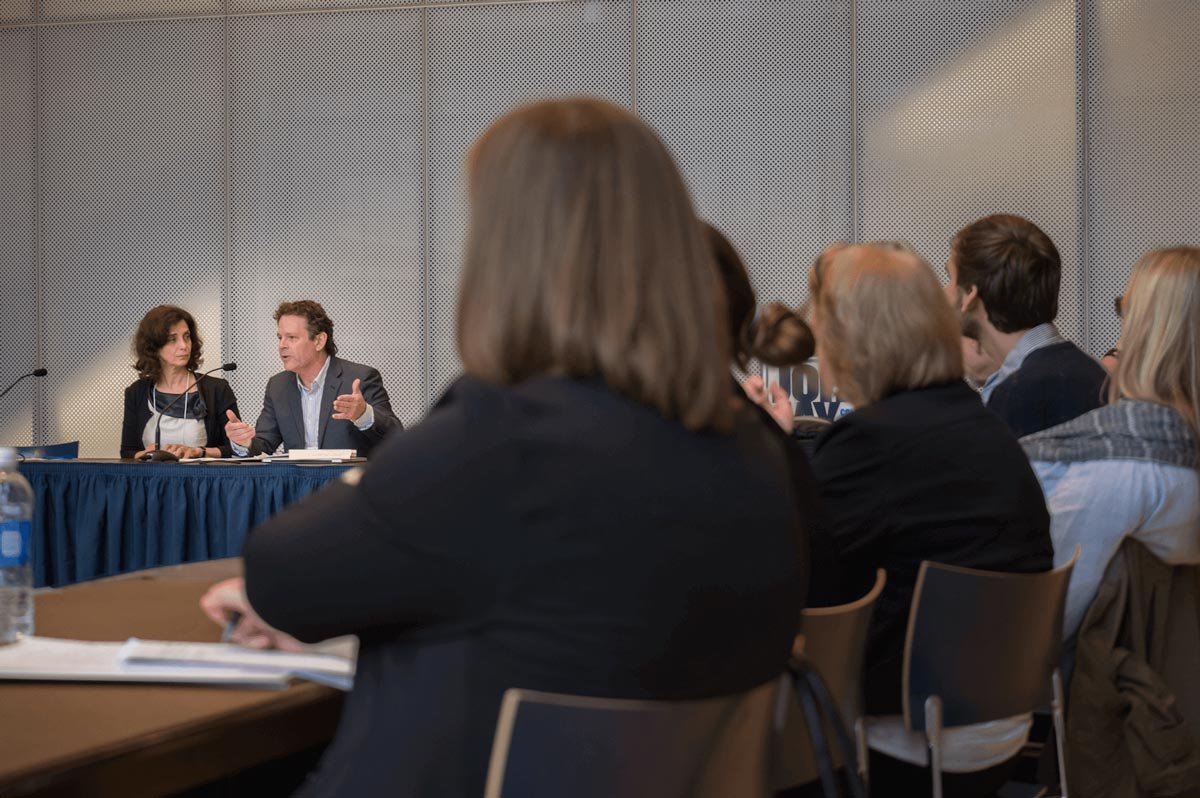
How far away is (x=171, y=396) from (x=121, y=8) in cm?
302

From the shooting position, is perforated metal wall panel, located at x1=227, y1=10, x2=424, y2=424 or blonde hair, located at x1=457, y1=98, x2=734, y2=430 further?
perforated metal wall panel, located at x1=227, y1=10, x2=424, y2=424

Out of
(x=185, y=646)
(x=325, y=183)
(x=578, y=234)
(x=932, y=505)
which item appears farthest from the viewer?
(x=325, y=183)

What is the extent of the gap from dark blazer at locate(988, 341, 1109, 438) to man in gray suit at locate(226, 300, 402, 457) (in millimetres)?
3160

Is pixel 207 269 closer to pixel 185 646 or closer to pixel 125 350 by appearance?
pixel 125 350

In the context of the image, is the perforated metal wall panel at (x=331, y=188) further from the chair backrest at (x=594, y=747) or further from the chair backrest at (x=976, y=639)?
the chair backrest at (x=594, y=747)

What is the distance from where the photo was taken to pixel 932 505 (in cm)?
211

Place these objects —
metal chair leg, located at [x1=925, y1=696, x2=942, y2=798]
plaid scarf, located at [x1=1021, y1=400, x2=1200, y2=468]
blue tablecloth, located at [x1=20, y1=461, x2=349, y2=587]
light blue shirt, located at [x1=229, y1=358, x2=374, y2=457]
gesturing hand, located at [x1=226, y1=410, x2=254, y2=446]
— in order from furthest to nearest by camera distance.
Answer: light blue shirt, located at [x1=229, y1=358, x2=374, y2=457]
gesturing hand, located at [x1=226, y1=410, x2=254, y2=446]
blue tablecloth, located at [x1=20, y1=461, x2=349, y2=587]
plaid scarf, located at [x1=1021, y1=400, x2=1200, y2=468]
metal chair leg, located at [x1=925, y1=696, x2=942, y2=798]

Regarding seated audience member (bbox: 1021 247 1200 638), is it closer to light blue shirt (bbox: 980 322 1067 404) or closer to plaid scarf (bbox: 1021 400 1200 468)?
plaid scarf (bbox: 1021 400 1200 468)

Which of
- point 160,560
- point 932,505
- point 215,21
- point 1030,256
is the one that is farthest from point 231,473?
point 215,21

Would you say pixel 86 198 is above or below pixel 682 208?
above

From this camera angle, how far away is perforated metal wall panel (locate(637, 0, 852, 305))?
7.04m

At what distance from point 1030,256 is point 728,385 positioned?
233cm

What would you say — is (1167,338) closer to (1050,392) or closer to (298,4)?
(1050,392)

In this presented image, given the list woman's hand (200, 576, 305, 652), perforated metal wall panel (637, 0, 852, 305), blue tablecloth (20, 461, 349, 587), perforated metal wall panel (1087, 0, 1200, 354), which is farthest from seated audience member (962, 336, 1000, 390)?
perforated metal wall panel (1087, 0, 1200, 354)
